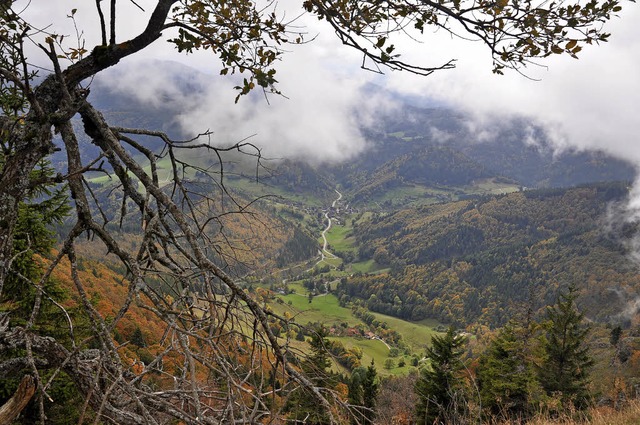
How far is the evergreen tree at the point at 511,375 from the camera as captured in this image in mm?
20719

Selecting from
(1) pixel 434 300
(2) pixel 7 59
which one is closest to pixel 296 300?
(1) pixel 434 300

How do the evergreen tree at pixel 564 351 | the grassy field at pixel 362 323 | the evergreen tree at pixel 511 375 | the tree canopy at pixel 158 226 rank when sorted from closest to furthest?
the tree canopy at pixel 158 226 → the evergreen tree at pixel 511 375 → the evergreen tree at pixel 564 351 → the grassy field at pixel 362 323

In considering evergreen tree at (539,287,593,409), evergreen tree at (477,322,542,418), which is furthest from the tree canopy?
evergreen tree at (539,287,593,409)

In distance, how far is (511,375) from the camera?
70.1 ft

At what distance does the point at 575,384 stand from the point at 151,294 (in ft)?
112

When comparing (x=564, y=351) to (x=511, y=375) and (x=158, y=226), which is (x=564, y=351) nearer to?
(x=511, y=375)

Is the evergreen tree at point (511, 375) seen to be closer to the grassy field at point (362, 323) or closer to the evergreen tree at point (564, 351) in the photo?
the evergreen tree at point (564, 351)

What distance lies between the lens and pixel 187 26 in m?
3.19

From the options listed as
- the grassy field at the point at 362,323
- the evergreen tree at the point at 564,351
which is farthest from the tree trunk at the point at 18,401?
the grassy field at the point at 362,323

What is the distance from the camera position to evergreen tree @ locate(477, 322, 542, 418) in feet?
68.0

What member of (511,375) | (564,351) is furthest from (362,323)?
(511,375)

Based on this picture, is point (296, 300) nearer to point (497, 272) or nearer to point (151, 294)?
point (497, 272)

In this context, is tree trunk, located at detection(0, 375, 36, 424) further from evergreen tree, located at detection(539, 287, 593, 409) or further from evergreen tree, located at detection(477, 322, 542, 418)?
evergreen tree, located at detection(539, 287, 593, 409)

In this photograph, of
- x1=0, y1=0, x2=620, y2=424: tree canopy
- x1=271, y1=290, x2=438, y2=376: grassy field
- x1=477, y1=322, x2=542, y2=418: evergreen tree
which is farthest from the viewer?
x1=271, y1=290, x2=438, y2=376: grassy field
